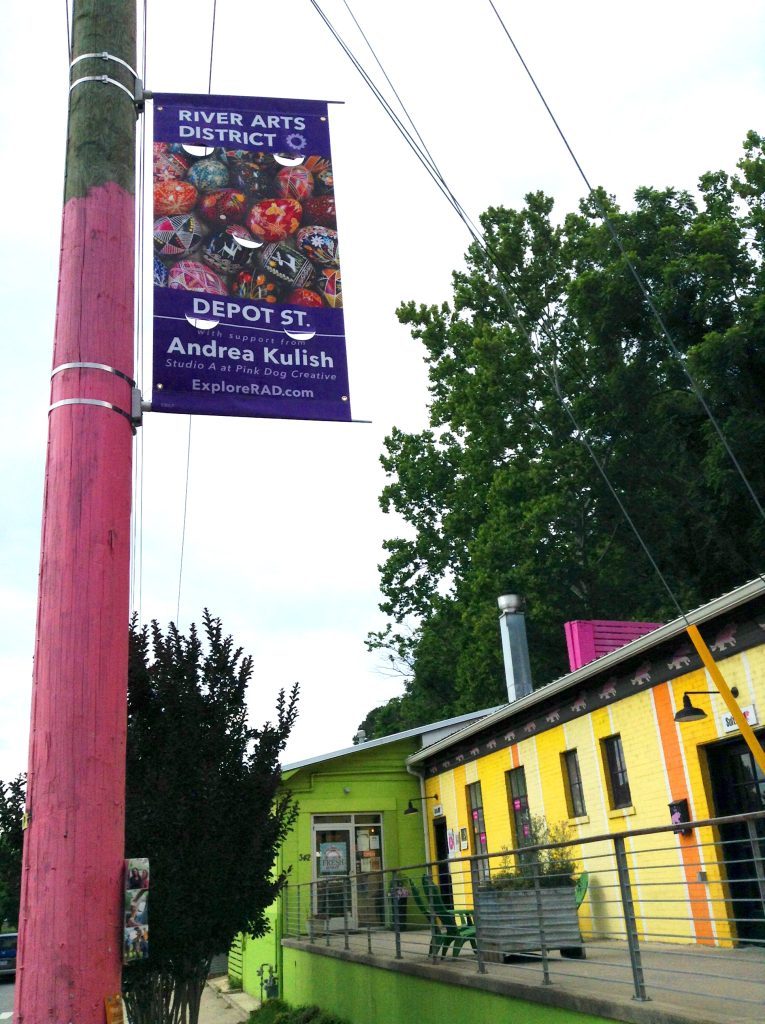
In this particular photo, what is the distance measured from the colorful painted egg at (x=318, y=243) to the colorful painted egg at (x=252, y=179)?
0.29 metres

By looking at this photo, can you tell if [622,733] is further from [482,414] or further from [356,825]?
[482,414]

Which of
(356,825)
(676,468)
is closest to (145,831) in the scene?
(356,825)

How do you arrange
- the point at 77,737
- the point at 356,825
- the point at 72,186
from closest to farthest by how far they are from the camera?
1. the point at 77,737
2. the point at 72,186
3. the point at 356,825

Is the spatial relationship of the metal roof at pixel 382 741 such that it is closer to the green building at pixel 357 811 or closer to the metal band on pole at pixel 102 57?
the green building at pixel 357 811

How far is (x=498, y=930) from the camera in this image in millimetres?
8453

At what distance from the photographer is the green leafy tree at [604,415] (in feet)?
85.1

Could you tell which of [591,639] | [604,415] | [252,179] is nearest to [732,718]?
[591,639]

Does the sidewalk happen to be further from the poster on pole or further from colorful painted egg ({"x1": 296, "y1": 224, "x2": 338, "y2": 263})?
colorful painted egg ({"x1": 296, "y1": 224, "x2": 338, "y2": 263})

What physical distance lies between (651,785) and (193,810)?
24.2 feet

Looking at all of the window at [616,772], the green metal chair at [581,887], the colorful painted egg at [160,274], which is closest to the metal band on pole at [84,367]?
the colorful painted egg at [160,274]

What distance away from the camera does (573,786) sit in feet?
48.4

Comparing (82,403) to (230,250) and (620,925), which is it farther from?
(620,925)

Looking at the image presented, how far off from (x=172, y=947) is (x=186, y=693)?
1.85m

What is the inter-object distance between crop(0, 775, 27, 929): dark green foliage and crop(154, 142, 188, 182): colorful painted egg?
17.1 feet
